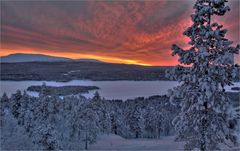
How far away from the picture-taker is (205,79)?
15422 mm

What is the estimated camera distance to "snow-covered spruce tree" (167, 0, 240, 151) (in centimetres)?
1550

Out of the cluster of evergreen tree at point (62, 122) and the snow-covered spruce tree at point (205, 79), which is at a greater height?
the snow-covered spruce tree at point (205, 79)

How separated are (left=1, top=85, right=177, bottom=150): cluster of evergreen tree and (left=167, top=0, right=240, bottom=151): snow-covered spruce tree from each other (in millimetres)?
10266

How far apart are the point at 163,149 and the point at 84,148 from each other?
1757 centimetres

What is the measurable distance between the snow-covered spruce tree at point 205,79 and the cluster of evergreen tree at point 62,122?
10.3 m

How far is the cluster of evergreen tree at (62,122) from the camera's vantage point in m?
39.8

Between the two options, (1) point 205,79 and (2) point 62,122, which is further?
(2) point 62,122

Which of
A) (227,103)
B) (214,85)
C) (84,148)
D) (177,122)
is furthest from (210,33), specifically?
(84,148)

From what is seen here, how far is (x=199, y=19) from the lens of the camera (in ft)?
51.6

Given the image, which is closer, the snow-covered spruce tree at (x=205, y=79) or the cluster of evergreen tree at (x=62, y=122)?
the snow-covered spruce tree at (x=205, y=79)

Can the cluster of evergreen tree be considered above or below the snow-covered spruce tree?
below

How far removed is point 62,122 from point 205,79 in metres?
68.8

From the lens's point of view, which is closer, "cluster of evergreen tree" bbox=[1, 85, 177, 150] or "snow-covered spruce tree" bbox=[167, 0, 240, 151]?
"snow-covered spruce tree" bbox=[167, 0, 240, 151]

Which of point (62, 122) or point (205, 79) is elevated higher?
point (205, 79)
